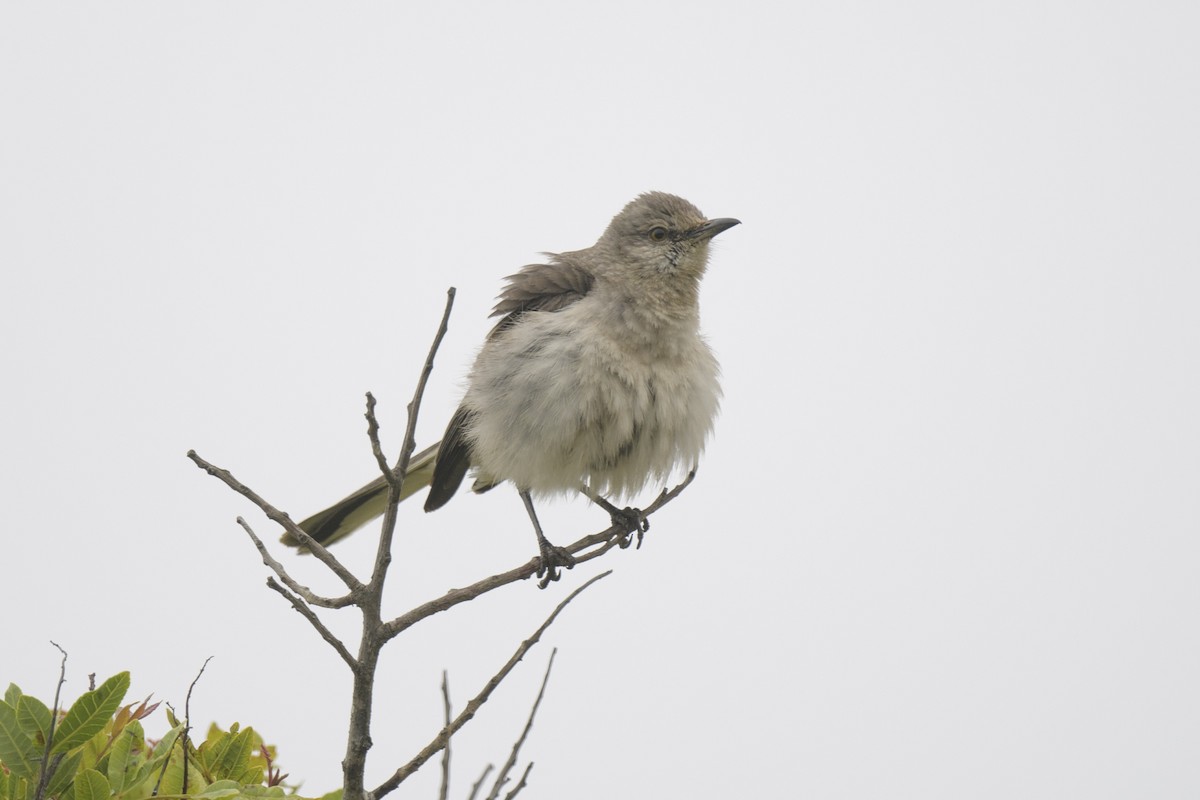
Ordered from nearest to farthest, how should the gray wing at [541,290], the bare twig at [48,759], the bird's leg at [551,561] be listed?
the bare twig at [48,759], the bird's leg at [551,561], the gray wing at [541,290]

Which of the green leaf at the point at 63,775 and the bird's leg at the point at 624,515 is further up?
the bird's leg at the point at 624,515

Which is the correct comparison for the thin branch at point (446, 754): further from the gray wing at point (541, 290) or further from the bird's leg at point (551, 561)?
the gray wing at point (541, 290)

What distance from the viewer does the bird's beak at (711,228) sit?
5855 mm

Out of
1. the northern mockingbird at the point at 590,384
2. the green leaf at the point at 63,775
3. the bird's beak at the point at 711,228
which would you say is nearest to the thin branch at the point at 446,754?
the green leaf at the point at 63,775

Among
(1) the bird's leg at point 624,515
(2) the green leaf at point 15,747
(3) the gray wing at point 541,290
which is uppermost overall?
(3) the gray wing at point 541,290

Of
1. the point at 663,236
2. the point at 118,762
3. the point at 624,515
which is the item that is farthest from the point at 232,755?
the point at 663,236

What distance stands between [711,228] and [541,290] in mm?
984

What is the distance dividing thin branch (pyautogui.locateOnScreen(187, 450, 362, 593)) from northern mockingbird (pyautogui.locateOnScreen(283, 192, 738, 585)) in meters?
1.95

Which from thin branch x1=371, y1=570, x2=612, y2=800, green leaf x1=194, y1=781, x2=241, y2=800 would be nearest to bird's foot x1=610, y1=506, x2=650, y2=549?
thin branch x1=371, y1=570, x2=612, y2=800

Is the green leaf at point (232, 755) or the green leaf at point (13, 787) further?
the green leaf at point (232, 755)

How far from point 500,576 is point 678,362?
2.31 meters

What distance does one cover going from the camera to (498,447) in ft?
17.2

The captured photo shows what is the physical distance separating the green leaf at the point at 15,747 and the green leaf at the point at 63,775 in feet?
0.16

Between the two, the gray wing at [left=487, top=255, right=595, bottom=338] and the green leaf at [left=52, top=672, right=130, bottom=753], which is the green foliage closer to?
the green leaf at [left=52, top=672, right=130, bottom=753]
